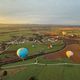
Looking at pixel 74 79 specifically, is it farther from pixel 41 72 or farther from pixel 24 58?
pixel 24 58

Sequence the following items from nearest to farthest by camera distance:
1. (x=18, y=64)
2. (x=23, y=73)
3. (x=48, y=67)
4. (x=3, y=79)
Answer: (x=3, y=79), (x=23, y=73), (x=48, y=67), (x=18, y=64)

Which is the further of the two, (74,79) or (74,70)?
(74,70)

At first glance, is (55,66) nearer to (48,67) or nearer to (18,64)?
(48,67)

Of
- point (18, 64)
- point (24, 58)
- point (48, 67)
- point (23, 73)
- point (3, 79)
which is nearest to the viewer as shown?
point (3, 79)

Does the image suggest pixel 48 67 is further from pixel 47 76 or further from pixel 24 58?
pixel 24 58

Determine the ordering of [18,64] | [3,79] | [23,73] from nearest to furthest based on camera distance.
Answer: [3,79] → [23,73] → [18,64]

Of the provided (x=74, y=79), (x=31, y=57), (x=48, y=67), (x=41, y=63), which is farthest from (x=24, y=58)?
(x=74, y=79)

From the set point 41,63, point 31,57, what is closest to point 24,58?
point 31,57

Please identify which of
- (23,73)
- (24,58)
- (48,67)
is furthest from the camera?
(24,58)

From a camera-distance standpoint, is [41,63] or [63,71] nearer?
[63,71]
